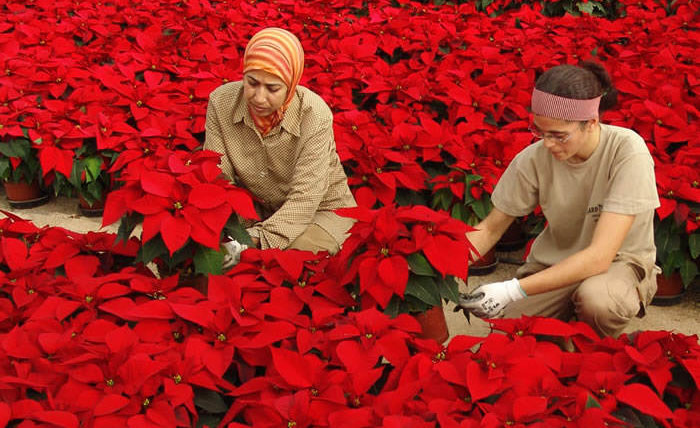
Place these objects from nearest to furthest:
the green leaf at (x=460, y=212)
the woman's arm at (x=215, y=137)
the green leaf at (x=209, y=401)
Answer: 1. the green leaf at (x=209, y=401)
2. the woman's arm at (x=215, y=137)
3. the green leaf at (x=460, y=212)

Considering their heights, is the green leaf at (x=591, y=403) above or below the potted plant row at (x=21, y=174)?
above

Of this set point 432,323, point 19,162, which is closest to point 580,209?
point 432,323

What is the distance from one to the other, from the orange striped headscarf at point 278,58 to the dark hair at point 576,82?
696 millimetres

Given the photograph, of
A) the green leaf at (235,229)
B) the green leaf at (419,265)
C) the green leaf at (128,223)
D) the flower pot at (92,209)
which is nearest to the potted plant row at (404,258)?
the green leaf at (419,265)

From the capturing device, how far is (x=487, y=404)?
1396 mm

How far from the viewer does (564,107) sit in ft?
5.92

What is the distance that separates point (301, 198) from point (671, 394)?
3.68ft

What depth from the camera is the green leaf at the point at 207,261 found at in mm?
1772

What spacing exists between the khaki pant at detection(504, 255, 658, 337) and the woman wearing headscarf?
Answer: 71 centimetres

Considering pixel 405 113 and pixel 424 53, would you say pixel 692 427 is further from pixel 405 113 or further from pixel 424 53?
pixel 424 53

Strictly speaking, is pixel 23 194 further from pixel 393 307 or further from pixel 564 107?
pixel 564 107

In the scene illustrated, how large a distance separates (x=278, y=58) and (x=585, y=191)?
2.95 ft

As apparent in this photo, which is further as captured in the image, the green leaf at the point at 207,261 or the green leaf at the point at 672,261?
the green leaf at the point at 672,261

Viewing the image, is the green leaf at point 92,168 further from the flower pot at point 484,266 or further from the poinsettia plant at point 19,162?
the flower pot at point 484,266
